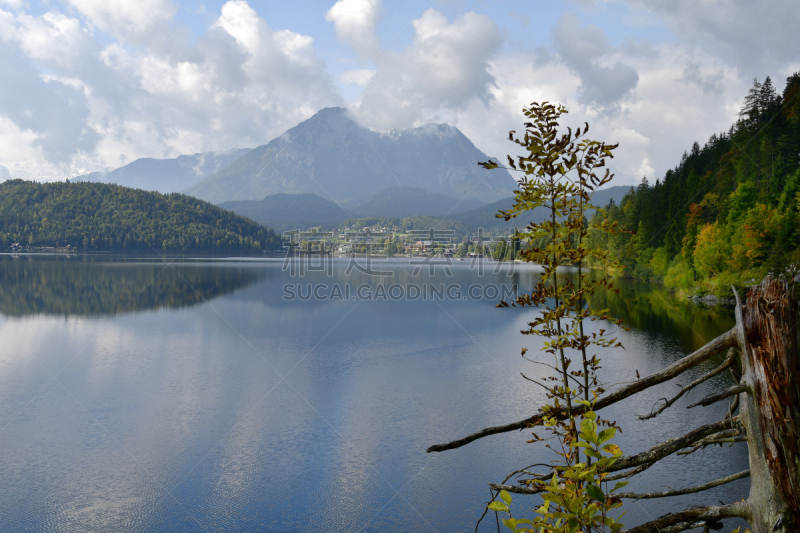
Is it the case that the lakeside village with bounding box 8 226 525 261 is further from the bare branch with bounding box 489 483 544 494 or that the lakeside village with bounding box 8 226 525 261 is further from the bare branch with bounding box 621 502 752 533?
the bare branch with bounding box 621 502 752 533

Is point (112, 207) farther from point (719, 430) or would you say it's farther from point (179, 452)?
point (719, 430)

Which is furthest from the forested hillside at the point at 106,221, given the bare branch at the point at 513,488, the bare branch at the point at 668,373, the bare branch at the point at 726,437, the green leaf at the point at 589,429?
the bare branch at the point at 726,437

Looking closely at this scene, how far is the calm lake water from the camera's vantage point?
988 centimetres

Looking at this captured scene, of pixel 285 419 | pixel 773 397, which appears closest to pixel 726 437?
pixel 773 397

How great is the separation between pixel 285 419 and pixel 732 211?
3614cm

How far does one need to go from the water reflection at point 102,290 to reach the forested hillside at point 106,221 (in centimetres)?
5643

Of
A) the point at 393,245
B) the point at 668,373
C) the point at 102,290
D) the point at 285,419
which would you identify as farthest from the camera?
the point at 393,245

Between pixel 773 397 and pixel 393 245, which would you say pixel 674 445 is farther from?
pixel 393 245

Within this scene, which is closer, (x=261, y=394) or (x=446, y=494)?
(x=446, y=494)

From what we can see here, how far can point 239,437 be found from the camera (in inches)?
512

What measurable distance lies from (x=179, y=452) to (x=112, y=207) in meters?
129

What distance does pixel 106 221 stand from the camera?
119 meters

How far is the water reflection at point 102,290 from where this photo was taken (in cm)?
3488

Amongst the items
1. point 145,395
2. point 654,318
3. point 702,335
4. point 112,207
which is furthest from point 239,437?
point 112,207
